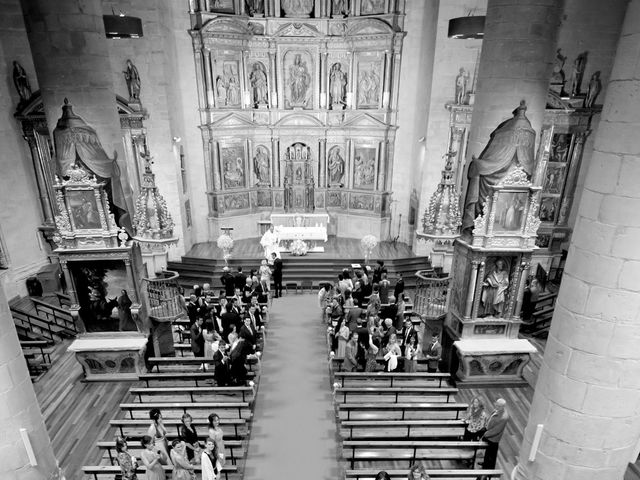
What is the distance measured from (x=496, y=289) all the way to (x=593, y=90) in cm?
904

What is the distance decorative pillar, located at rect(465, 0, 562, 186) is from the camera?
25.2 ft

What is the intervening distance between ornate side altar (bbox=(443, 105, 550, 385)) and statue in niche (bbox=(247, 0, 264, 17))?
41.8ft

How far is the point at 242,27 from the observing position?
1628cm

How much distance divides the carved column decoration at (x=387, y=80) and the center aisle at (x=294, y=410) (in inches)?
388

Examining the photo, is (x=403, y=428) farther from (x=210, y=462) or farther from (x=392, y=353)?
(x=210, y=462)

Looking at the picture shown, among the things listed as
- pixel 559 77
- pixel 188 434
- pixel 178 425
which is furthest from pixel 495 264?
pixel 559 77

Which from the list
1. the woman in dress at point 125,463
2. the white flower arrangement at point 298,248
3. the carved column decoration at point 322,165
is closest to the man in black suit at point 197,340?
the woman in dress at point 125,463

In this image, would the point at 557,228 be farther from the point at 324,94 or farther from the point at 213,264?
the point at 213,264

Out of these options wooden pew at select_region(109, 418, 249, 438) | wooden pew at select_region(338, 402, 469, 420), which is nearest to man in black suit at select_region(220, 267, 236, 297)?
wooden pew at select_region(109, 418, 249, 438)

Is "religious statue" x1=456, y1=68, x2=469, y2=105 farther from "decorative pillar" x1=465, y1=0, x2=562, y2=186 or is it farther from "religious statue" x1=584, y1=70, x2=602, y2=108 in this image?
"decorative pillar" x1=465, y1=0, x2=562, y2=186

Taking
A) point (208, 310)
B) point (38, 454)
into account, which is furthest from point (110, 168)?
point (38, 454)

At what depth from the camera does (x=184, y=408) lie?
24.3ft

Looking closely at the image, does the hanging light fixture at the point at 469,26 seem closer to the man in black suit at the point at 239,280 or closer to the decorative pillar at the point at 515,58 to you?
the decorative pillar at the point at 515,58

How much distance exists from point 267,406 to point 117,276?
4.25 meters
